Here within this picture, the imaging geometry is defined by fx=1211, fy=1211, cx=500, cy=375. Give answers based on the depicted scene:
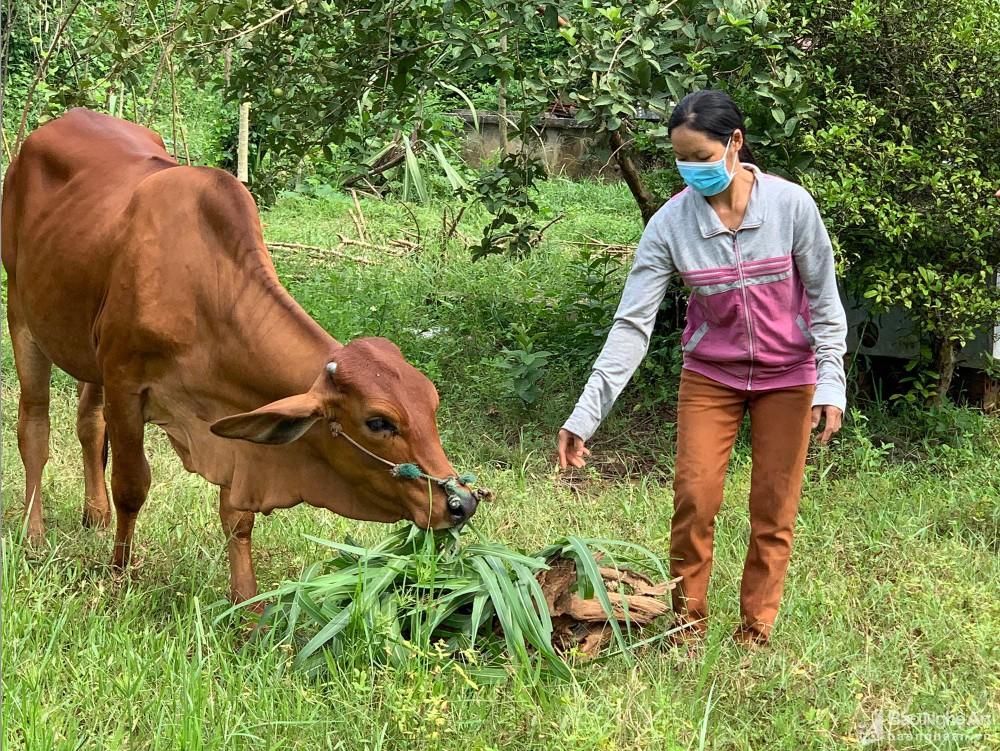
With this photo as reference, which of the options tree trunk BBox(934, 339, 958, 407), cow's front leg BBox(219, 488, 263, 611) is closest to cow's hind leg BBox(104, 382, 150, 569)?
cow's front leg BBox(219, 488, 263, 611)

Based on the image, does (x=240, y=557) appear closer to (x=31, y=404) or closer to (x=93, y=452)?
(x=93, y=452)

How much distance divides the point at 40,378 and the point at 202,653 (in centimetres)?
218

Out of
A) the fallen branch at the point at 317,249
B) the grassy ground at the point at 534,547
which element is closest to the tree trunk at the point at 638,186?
the grassy ground at the point at 534,547

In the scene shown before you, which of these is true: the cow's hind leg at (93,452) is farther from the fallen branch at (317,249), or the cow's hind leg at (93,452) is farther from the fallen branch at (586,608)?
the fallen branch at (317,249)

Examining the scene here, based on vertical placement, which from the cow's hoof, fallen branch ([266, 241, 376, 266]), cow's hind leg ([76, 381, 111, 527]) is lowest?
fallen branch ([266, 241, 376, 266])

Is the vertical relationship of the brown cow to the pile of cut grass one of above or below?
above

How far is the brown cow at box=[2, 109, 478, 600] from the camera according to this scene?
11.3 ft

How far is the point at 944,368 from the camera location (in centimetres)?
579

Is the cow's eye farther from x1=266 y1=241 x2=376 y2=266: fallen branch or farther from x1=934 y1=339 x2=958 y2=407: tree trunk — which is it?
x1=266 y1=241 x2=376 y2=266: fallen branch

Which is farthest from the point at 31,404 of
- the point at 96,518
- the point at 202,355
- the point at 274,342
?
the point at 274,342

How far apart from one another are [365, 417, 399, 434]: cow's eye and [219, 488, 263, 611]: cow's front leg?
31.8 inches

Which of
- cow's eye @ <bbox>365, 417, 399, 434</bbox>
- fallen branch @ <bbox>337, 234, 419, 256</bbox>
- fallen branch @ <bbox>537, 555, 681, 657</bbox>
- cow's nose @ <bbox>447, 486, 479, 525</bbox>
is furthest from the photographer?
fallen branch @ <bbox>337, 234, 419, 256</bbox>

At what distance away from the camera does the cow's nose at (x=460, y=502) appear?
332 centimetres

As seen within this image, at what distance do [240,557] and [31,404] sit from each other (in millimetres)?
1593
